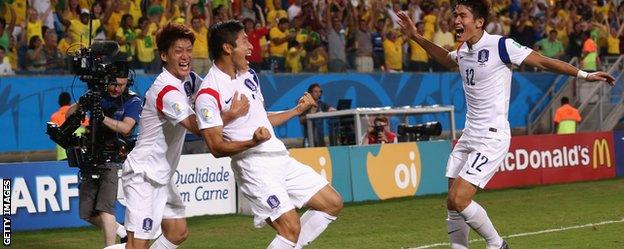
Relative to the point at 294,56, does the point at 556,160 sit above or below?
below

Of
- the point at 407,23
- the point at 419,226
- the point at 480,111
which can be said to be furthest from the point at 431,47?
the point at 419,226

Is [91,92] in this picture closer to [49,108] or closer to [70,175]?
[70,175]

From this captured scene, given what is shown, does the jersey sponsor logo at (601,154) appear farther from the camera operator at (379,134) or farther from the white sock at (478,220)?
the white sock at (478,220)

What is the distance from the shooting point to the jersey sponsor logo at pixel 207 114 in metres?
9.70

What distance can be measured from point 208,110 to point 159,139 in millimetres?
620

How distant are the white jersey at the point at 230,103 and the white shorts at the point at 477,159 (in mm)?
2373

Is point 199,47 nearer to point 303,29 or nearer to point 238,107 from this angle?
point 303,29

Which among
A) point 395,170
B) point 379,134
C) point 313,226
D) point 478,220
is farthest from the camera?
point 379,134

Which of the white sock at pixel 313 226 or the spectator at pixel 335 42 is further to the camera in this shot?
the spectator at pixel 335 42

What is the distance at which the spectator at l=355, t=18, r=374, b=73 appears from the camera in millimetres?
27172

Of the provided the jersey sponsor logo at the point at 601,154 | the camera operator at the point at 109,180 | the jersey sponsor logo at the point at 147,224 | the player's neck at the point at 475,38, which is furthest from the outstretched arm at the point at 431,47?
the jersey sponsor logo at the point at 601,154

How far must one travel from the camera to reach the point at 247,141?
9.74 metres

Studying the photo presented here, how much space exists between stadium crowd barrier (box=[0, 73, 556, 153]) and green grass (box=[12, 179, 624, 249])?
152 inches

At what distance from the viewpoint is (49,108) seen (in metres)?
22.0
